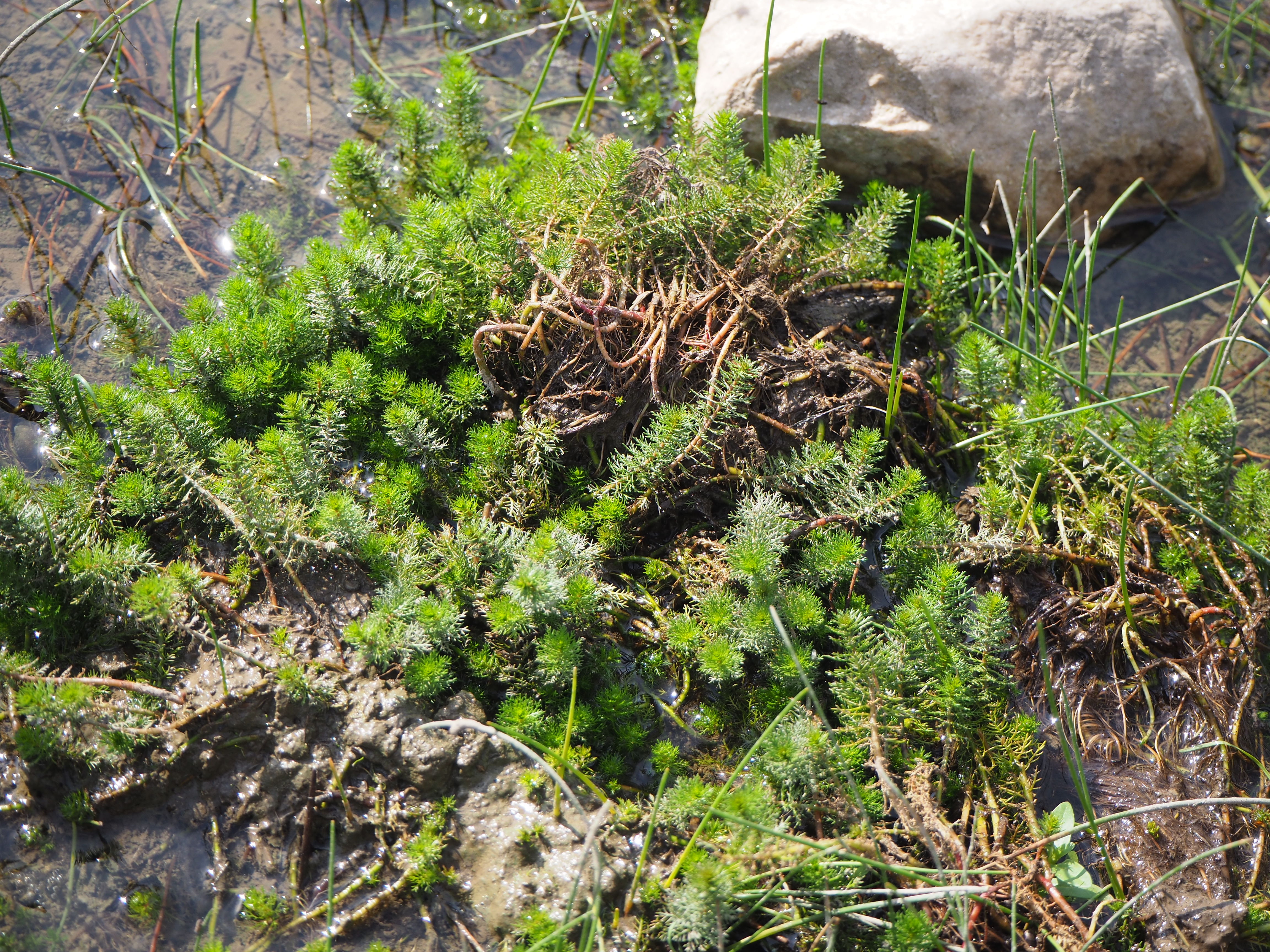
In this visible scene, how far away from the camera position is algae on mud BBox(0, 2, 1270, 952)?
2732 mm

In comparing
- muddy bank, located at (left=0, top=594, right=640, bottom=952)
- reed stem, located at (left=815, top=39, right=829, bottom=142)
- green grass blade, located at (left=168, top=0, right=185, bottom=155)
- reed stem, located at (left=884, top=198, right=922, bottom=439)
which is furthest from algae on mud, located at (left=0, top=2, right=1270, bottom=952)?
green grass blade, located at (left=168, top=0, right=185, bottom=155)

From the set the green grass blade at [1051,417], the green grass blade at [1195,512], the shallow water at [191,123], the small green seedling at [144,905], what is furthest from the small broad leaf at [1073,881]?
the shallow water at [191,123]

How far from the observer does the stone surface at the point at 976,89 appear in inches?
170

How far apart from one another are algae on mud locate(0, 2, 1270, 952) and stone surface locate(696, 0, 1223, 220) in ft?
2.65

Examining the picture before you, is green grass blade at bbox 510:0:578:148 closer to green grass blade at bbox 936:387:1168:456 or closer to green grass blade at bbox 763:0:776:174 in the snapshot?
green grass blade at bbox 763:0:776:174

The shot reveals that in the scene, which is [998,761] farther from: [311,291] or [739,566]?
[311,291]

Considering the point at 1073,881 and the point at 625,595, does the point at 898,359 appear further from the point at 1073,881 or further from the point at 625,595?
the point at 1073,881

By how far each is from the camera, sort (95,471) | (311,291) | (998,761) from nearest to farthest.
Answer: (998,761) → (95,471) → (311,291)

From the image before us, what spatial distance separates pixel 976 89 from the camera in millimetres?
4316

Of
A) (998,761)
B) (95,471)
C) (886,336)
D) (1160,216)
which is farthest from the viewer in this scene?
→ (1160,216)

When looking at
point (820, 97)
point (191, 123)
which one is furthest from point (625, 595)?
point (191, 123)

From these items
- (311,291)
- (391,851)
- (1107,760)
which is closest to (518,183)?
(311,291)

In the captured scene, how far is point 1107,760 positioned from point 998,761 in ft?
1.68

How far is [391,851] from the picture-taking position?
2.84 m
